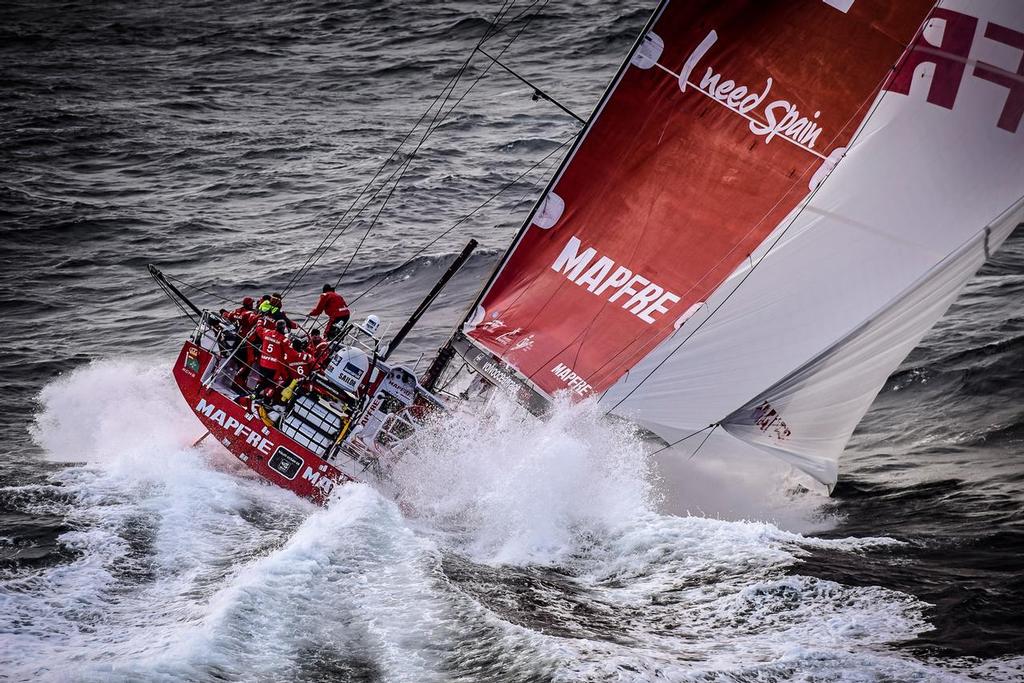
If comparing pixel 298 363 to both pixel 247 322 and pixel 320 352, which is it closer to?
pixel 320 352

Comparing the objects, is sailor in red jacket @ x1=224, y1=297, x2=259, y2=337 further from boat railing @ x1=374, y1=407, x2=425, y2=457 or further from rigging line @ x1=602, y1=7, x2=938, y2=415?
rigging line @ x1=602, y1=7, x2=938, y2=415

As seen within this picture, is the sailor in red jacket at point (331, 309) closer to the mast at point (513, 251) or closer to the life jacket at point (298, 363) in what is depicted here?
the life jacket at point (298, 363)

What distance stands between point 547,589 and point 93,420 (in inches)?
273

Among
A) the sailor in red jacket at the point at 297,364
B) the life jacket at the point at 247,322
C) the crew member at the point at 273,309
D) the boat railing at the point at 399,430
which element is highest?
the crew member at the point at 273,309

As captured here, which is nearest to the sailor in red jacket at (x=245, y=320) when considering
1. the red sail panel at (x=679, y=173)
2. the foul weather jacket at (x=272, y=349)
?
the foul weather jacket at (x=272, y=349)

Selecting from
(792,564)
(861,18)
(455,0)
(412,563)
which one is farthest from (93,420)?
(455,0)

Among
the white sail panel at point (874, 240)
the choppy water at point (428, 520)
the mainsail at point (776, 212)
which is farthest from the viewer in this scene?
the mainsail at point (776, 212)

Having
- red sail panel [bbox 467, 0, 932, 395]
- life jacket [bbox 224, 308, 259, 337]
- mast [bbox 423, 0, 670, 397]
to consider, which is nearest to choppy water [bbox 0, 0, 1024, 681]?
mast [bbox 423, 0, 670, 397]

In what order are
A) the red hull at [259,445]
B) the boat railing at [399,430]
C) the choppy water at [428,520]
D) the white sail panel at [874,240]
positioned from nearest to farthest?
the choppy water at [428,520] → the white sail panel at [874,240] → the red hull at [259,445] → the boat railing at [399,430]

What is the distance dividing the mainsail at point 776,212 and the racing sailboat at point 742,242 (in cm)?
2

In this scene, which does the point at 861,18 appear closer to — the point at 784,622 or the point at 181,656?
the point at 784,622

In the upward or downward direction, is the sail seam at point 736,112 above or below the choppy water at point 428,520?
above

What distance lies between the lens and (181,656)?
23.8 feet

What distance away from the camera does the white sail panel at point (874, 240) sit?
32.3ft
